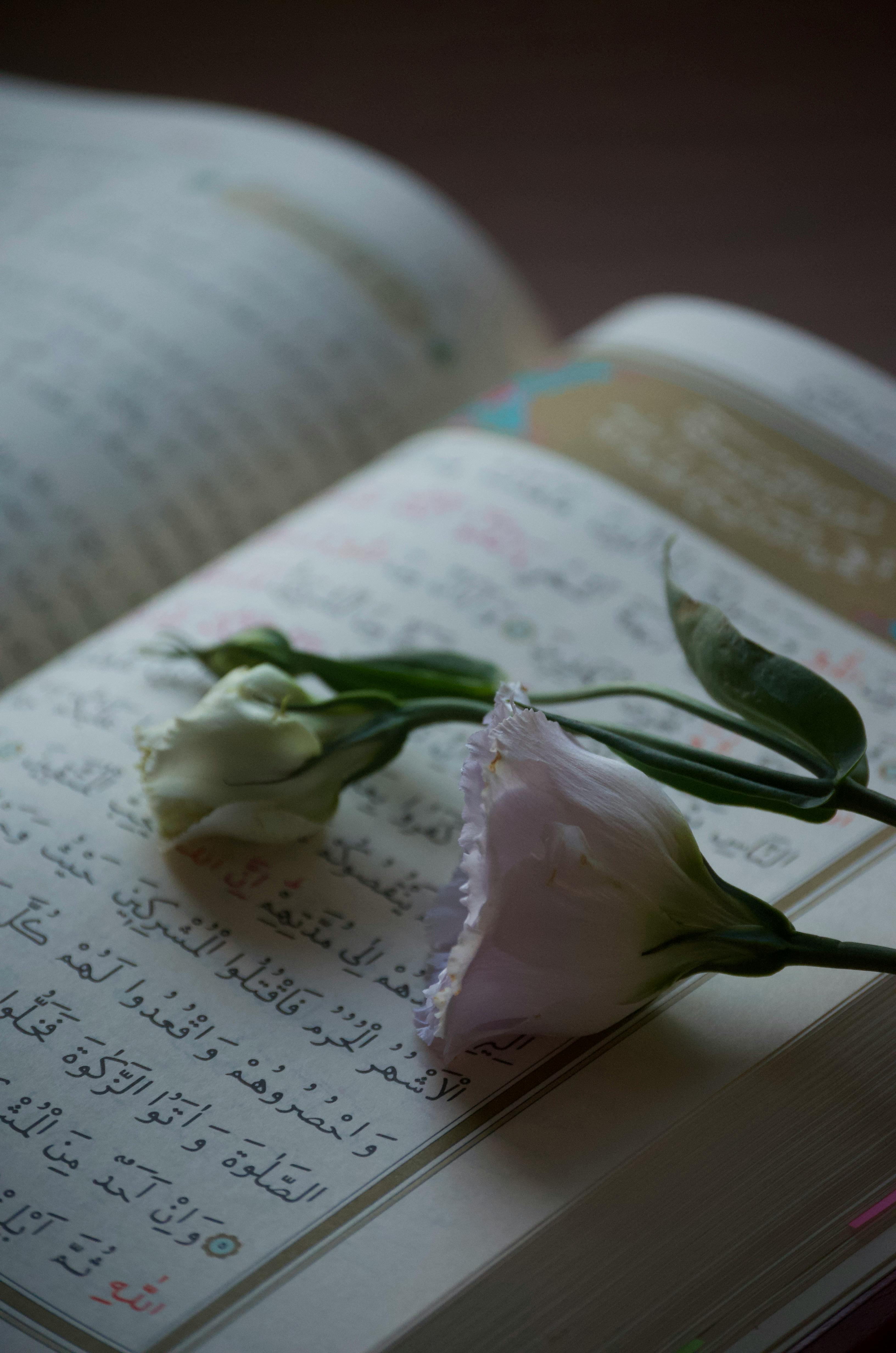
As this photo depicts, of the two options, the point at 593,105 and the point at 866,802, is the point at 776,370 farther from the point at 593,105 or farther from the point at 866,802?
the point at 593,105

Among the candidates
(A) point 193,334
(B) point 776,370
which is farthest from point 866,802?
(A) point 193,334

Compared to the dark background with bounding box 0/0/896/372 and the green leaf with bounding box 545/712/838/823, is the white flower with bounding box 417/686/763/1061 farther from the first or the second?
the dark background with bounding box 0/0/896/372

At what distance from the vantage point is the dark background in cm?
110

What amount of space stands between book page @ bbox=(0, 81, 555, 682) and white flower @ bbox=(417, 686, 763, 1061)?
329 mm

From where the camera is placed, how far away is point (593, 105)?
49.3 inches

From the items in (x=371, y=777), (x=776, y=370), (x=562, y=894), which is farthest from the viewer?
(x=776, y=370)

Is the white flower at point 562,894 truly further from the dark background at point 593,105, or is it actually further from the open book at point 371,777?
the dark background at point 593,105

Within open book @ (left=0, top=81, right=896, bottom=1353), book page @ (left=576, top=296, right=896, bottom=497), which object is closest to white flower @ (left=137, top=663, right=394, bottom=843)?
open book @ (left=0, top=81, right=896, bottom=1353)

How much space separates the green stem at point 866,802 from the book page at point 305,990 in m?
Answer: 0.06

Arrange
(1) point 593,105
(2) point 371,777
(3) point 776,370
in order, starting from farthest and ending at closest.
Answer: (1) point 593,105 < (3) point 776,370 < (2) point 371,777

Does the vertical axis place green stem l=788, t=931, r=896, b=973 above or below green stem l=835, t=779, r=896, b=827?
below

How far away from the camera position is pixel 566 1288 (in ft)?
0.95

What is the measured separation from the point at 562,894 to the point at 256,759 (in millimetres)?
126

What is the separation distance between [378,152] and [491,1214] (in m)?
1.16
